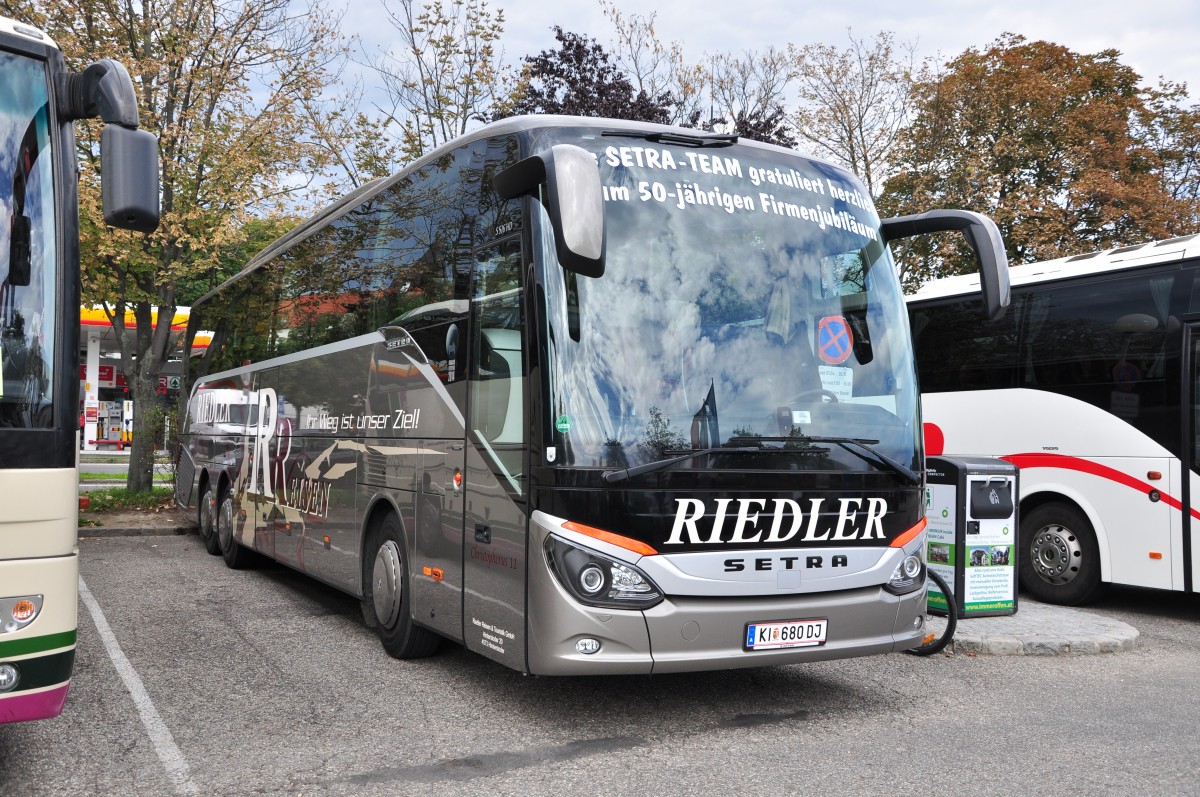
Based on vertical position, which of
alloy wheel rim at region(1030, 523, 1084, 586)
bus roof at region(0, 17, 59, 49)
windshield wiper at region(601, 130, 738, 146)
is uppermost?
bus roof at region(0, 17, 59, 49)

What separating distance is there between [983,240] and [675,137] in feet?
6.55

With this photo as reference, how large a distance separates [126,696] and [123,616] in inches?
107

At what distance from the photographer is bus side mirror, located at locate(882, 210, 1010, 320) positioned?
6.25 metres

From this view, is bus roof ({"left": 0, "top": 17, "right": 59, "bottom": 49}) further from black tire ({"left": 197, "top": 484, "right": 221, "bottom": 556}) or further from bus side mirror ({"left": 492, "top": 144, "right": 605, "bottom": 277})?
black tire ({"left": 197, "top": 484, "right": 221, "bottom": 556})

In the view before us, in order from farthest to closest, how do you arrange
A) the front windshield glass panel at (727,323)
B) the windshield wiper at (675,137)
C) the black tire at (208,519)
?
the black tire at (208,519)
the windshield wiper at (675,137)
the front windshield glass panel at (727,323)

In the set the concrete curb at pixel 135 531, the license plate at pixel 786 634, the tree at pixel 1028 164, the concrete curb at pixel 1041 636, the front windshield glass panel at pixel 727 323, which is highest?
the tree at pixel 1028 164

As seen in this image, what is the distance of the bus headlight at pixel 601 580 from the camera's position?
516cm

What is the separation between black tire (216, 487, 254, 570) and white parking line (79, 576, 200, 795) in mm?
3348

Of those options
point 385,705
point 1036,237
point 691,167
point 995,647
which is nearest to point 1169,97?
point 1036,237

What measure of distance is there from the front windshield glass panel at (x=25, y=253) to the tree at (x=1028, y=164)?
21.8 m

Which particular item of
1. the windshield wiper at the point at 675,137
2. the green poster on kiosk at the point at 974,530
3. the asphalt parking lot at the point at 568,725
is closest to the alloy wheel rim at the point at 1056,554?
the green poster on kiosk at the point at 974,530

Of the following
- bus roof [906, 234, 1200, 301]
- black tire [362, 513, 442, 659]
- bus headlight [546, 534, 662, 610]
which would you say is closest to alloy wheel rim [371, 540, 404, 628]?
black tire [362, 513, 442, 659]

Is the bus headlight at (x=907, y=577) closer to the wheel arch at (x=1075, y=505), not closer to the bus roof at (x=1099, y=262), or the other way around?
the bus roof at (x=1099, y=262)

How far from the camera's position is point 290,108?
659 inches
